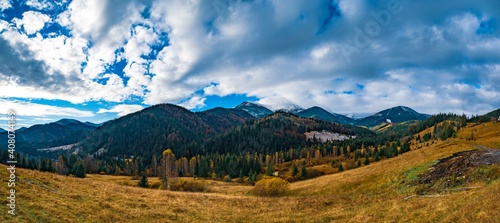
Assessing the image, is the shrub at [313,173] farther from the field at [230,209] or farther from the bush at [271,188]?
the field at [230,209]

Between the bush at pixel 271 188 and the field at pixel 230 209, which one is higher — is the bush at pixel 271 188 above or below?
below

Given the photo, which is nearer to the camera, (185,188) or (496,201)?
(496,201)

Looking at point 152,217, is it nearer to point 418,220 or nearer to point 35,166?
point 418,220

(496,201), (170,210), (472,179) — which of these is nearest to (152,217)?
(170,210)

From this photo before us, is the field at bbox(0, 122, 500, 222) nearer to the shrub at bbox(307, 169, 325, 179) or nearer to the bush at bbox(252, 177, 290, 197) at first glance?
the bush at bbox(252, 177, 290, 197)

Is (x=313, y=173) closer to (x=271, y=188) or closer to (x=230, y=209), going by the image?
(x=271, y=188)

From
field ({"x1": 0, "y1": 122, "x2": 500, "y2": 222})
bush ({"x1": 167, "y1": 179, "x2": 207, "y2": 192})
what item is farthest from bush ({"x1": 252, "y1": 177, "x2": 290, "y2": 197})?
field ({"x1": 0, "y1": 122, "x2": 500, "y2": 222})

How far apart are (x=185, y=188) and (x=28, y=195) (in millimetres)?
65483

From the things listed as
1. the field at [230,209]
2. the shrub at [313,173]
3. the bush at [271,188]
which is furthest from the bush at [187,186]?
the shrub at [313,173]

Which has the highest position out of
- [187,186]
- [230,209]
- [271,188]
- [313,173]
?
[230,209]

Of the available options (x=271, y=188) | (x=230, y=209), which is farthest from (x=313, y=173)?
(x=230, y=209)

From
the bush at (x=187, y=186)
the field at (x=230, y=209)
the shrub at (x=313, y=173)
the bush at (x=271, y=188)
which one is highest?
the field at (x=230, y=209)

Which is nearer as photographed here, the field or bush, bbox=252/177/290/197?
the field

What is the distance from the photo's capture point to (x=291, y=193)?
7119 centimetres
